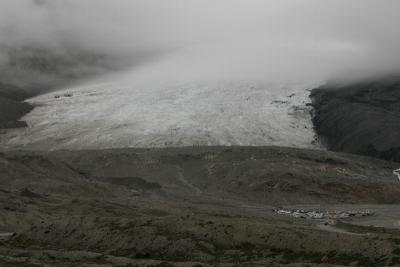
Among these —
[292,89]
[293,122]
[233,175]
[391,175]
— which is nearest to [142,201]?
[233,175]

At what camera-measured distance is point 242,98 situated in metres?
188

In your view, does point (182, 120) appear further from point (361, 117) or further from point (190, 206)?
point (190, 206)

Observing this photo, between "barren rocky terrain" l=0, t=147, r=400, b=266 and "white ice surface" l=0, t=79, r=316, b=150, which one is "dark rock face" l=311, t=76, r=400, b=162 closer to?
"white ice surface" l=0, t=79, r=316, b=150

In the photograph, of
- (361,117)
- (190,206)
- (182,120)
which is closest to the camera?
(190,206)

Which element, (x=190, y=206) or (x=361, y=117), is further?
(x=361, y=117)

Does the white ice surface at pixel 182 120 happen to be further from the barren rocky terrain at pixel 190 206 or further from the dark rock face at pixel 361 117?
the barren rocky terrain at pixel 190 206

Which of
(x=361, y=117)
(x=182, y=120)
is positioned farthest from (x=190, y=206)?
(x=361, y=117)

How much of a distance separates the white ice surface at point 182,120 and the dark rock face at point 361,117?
520 centimetres

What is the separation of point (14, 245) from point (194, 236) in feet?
52.8

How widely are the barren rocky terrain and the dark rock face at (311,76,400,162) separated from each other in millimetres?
14397

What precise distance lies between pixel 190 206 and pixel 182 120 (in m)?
81.5

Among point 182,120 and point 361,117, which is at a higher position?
point 361,117

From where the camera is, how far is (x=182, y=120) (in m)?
172

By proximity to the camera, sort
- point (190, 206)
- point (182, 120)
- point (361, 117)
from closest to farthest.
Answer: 1. point (190, 206)
2. point (182, 120)
3. point (361, 117)
